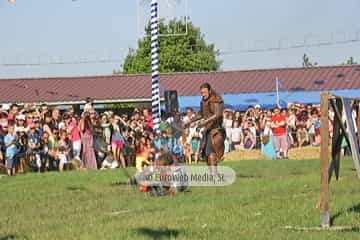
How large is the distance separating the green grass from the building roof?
3229cm

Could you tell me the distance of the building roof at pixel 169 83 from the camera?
49.3 metres

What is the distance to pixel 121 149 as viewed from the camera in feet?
78.2

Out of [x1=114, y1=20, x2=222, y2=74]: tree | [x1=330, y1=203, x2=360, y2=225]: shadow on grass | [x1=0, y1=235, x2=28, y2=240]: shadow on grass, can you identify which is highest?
[x1=114, y1=20, x2=222, y2=74]: tree

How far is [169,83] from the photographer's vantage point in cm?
5212

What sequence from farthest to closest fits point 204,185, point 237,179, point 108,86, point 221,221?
point 108,86 < point 237,179 < point 204,185 < point 221,221

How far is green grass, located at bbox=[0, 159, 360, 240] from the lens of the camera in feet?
29.7

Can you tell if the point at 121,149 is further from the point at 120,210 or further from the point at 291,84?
the point at 291,84

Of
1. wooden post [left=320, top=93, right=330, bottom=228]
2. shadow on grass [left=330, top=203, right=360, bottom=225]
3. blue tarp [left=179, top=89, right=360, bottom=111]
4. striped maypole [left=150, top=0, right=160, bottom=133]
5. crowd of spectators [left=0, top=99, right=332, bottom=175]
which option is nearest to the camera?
wooden post [left=320, top=93, right=330, bottom=228]

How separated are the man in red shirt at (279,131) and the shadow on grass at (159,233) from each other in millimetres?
17021

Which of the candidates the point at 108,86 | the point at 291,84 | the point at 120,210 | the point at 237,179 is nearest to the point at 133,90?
the point at 108,86

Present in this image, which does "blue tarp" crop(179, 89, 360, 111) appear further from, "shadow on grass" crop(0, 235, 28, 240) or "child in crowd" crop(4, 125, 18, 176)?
"shadow on grass" crop(0, 235, 28, 240)

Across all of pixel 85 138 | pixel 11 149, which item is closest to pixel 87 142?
pixel 85 138

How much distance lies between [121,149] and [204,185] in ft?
29.9

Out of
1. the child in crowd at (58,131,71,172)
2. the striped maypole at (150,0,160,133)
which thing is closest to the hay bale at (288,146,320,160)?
the child in crowd at (58,131,71,172)
